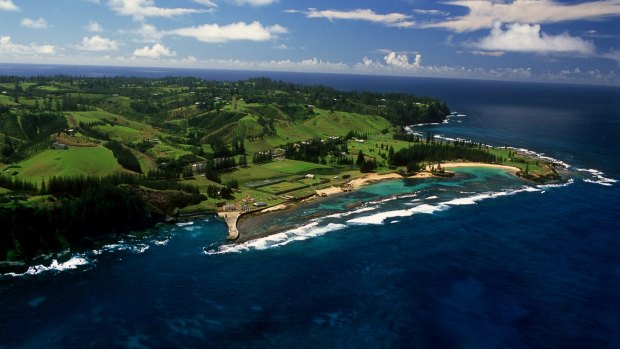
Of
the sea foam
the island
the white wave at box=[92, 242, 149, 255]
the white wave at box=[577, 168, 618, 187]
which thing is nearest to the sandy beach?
the island

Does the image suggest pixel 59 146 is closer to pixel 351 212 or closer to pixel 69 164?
pixel 69 164

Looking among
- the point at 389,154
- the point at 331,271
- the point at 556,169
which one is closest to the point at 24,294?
the point at 331,271

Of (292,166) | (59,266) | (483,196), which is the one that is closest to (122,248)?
(59,266)

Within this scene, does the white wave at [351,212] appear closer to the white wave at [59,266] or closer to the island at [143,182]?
the island at [143,182]

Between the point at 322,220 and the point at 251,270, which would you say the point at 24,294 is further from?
the point at 322,220

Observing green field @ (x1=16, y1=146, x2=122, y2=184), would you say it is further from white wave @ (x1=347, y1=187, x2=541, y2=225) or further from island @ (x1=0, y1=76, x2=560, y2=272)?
white wave @ (x1=347, y1=187, x2=541, y2=225)

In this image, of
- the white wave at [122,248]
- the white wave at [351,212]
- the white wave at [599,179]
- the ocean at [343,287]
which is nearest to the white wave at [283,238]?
the ocean at [343,287]
